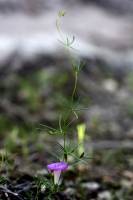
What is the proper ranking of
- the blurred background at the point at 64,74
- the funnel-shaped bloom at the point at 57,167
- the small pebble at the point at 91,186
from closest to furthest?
1. the funnel-shaped bloom at the point at 57,167
2. the small pebble at the point at 91,186
3. the blurred background at the point at 64,74

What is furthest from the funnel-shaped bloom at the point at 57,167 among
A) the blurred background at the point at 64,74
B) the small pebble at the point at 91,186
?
the blurred background at the point at 64,74

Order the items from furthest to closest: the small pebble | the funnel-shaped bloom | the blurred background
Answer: the blurred background, the small pebble, the funnel-shaped bloom

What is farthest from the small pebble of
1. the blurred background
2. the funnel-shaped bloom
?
the funnel-shaped bloom

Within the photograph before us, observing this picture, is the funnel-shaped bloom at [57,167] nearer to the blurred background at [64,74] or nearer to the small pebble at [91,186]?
the small pebble at [91,186]

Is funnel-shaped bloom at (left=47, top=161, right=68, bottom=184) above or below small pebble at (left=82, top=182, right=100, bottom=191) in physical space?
above

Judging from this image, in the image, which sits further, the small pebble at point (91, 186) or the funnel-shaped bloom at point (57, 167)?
the small pebble at point (91, 186)

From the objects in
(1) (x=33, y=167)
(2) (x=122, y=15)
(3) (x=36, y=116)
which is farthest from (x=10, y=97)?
(2) (x=122, y=15)

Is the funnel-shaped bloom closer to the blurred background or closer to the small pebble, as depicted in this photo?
the small pebble

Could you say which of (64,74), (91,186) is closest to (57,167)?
(91,186)

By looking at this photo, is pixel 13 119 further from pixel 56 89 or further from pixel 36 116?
pixel 56 89
